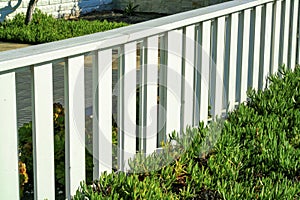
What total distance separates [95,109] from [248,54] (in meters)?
2.02

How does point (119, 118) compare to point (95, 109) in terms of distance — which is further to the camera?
point (119, 118)

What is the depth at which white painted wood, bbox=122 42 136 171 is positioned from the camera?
351cm

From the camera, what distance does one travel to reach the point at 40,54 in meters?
2.81

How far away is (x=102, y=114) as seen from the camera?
3318 mm

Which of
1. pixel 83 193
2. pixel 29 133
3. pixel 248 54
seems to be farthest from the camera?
pixel 248 54

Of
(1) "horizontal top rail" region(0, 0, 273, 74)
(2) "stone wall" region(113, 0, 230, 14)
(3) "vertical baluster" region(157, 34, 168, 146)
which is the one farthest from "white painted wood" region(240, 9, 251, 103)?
(2) "stone wall" region(113, 0, 230, 14)

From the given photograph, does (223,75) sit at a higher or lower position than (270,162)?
higher

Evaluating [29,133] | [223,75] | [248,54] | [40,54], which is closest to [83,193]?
[40,54]

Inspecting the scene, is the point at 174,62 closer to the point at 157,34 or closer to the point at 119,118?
the point at 157,34

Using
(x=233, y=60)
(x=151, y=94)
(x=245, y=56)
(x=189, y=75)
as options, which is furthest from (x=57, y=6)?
(x=151, y=94)

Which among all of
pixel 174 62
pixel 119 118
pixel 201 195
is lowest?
pixel 201 195

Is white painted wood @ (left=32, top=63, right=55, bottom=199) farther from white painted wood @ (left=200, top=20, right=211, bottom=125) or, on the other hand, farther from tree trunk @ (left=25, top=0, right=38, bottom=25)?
tree trunk @ (left=25, top=0, right=38, bottom=25)

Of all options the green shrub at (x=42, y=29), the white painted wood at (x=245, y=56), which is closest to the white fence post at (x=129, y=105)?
the white painted wood at (x=245, y=56)

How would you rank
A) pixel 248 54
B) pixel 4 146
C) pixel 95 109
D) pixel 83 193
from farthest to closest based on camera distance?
1. pixel 248 54
2. pixel 95 109
3. pixel 83 193
4. pixel 4 146
